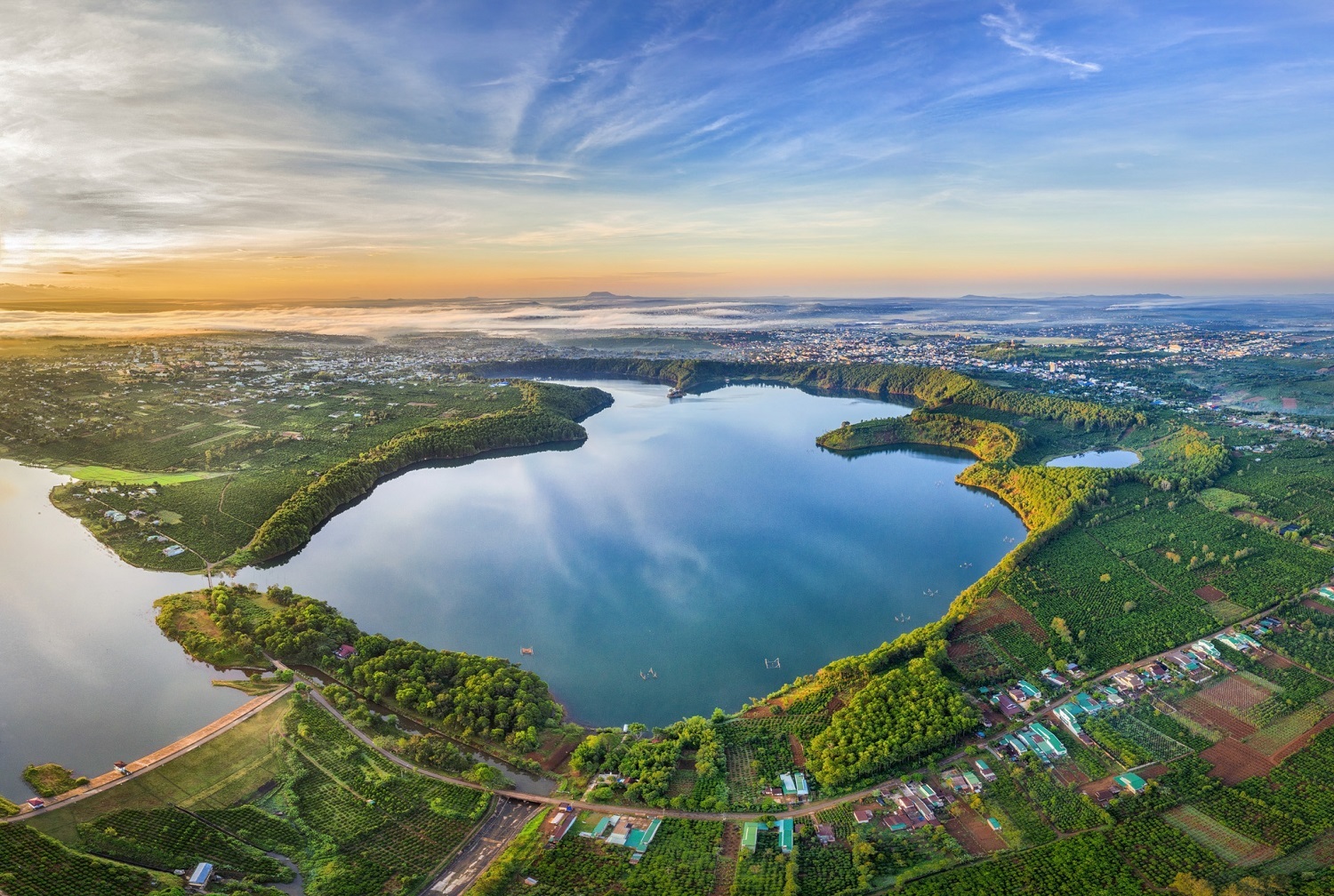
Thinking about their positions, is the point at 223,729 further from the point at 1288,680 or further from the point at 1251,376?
the point at 1251,376

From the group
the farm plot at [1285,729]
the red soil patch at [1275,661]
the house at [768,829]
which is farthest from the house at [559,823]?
the red soil patch at [1275,661]

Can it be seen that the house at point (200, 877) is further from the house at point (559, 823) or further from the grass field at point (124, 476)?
the grass field at point (124, 476)

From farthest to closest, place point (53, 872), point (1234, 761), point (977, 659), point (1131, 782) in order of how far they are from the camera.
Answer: point (977, 659), point (1234, 761), point (1131, 782), point (53, 872)

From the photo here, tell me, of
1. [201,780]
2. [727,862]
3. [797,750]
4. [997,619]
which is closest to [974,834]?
[797,750]

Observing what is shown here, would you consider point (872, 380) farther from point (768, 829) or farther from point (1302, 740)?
point (768, 829)

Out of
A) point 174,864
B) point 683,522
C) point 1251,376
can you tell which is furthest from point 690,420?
point 1251,376

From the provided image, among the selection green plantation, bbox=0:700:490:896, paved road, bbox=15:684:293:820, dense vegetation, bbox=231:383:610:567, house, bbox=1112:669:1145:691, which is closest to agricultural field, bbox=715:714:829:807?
green plantation, bbox=0:700:490:896
